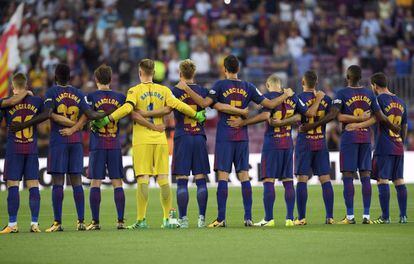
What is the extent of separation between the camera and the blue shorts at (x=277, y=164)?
16.5m

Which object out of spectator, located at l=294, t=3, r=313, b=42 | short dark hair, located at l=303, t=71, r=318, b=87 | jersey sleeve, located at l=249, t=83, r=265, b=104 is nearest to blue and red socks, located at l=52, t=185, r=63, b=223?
jersey sleeve, located at l=249, t=83, r=265, b=104

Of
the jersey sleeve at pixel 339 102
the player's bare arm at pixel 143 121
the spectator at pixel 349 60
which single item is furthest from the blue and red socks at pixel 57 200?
the spectator at pixel 349 60

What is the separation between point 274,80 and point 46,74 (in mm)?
15480

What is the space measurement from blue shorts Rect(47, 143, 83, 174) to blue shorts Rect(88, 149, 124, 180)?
0.18 metres

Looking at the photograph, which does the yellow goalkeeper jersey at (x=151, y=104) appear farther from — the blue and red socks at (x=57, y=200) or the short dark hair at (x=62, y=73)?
the blue and red socks at (x=57, y=200)

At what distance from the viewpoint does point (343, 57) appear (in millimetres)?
32656

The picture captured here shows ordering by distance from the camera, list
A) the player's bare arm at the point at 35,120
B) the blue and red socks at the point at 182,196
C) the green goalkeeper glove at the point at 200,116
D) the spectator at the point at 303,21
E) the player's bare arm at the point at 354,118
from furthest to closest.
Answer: the spectator at the point at 303,21
the player's bare arm at the point at 354,118
the blue and red socks at the point at 182,196
the green goalkeeper glove at the point at 200,116
the player's bare arm at the point at 35,120

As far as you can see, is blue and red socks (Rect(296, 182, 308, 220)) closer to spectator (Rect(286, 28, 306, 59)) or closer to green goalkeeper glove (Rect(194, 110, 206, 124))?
green goalkeeper glove (Rect(194, 110, 206, 124))

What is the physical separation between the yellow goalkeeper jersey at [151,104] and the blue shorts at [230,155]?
0.76 metres

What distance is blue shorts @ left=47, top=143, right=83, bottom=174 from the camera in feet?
52.1

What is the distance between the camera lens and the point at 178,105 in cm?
1594

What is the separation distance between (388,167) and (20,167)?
550cm

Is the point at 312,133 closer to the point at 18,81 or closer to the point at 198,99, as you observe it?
the point at 198,99

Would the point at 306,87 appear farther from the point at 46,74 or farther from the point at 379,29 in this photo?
the point at 379,29
